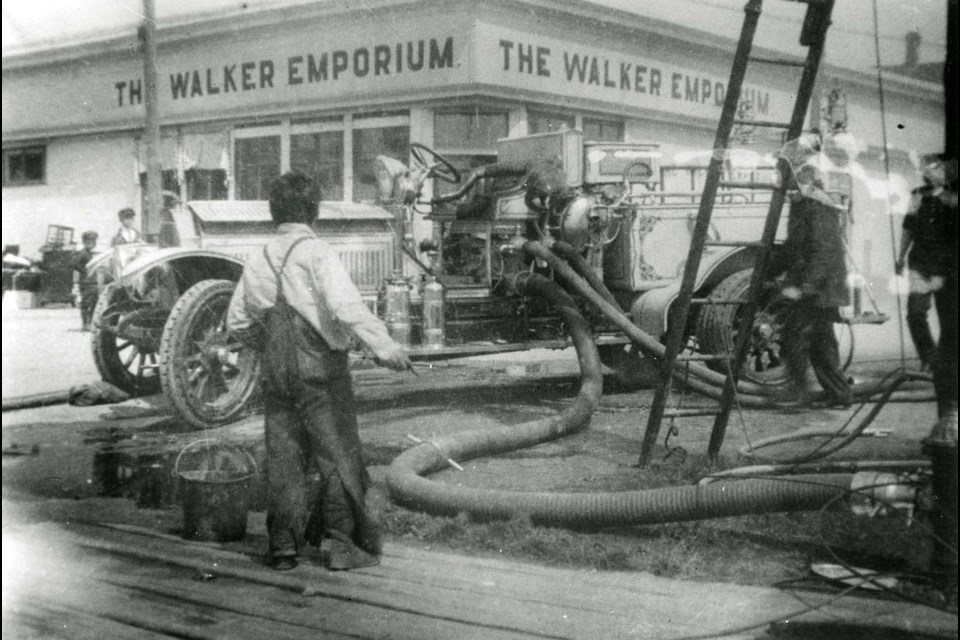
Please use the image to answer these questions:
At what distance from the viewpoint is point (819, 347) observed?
5.73 m

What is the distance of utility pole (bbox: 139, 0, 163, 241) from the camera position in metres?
4.02

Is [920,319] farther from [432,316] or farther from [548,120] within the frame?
[548,120]

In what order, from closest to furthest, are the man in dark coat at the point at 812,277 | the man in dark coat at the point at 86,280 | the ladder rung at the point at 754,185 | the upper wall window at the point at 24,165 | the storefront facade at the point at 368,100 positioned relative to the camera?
the ladder rung at the point at 754,185
the man in dark coat at the point at 812,277
the upper wall window at the point at 24,165
the storefront facade at the point at 368,100
the man in dark coat at the point at 86,280

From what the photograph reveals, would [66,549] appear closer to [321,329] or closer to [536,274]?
[321,329]

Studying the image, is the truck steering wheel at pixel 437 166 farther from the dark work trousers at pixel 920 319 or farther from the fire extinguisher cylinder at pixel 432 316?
the dark work trousers at pixel 920 319

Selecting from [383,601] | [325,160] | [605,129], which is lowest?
[383,601]

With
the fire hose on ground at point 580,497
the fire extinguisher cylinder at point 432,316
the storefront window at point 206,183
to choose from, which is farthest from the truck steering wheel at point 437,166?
the fire hose on ground at point 580,497

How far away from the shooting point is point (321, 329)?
3316 millimetres

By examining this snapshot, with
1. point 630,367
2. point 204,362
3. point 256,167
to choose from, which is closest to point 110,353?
point 204,362

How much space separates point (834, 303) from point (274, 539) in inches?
130

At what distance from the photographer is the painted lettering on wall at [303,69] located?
780 cm

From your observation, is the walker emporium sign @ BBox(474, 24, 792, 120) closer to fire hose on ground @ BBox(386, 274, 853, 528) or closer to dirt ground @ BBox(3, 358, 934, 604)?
dirt ground @ BBox(3, 358, 934, 604)

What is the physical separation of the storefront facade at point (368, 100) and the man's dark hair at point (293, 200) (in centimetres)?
101

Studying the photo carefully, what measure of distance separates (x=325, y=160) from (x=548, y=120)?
6.78ft
